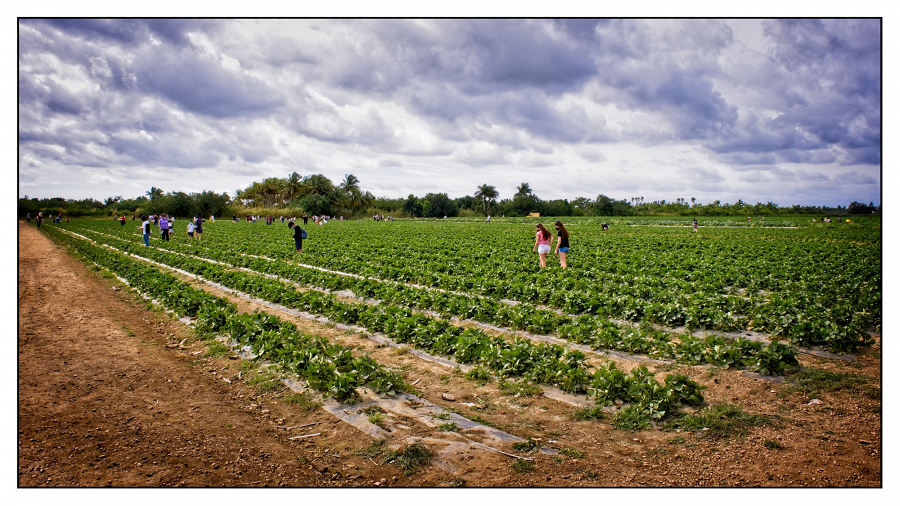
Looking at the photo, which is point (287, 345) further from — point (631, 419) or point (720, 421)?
point (720, 421)

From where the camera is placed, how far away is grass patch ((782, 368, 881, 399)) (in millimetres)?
5809

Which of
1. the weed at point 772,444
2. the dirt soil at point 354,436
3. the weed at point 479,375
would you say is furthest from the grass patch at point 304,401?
the weed at point 772,444

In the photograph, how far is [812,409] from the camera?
17.5ft

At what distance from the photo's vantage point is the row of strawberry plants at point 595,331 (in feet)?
21.5

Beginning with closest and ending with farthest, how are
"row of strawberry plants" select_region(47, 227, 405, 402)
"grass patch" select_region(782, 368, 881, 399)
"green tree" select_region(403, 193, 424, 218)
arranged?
"grass patch" select_region(782, 368, 881, 399) → "row of strawberry plants" select_region(47, 227, 405, 402) → "green tree" select_region(403, 193, 424, 218)

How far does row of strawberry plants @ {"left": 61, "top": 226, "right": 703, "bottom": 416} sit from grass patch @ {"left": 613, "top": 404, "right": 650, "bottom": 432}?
0.48 ft

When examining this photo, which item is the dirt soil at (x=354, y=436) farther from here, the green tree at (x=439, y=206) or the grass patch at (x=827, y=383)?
the green tree at (x=439, y=206)

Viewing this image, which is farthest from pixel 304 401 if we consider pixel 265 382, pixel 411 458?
pixel 411 458

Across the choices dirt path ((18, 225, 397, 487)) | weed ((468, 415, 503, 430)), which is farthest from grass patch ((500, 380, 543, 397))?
dirt path ((18, 225, 397, 487))

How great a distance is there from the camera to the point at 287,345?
709 cm

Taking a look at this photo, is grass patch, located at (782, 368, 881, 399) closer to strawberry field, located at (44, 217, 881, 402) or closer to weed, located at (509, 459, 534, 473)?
strawberry field, located at (44, 217, 881, 402)

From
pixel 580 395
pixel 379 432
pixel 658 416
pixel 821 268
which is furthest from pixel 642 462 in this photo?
pixel 821 268

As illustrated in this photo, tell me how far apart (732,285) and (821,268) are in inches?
193

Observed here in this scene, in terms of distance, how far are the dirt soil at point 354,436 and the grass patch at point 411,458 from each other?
0.18 feet
